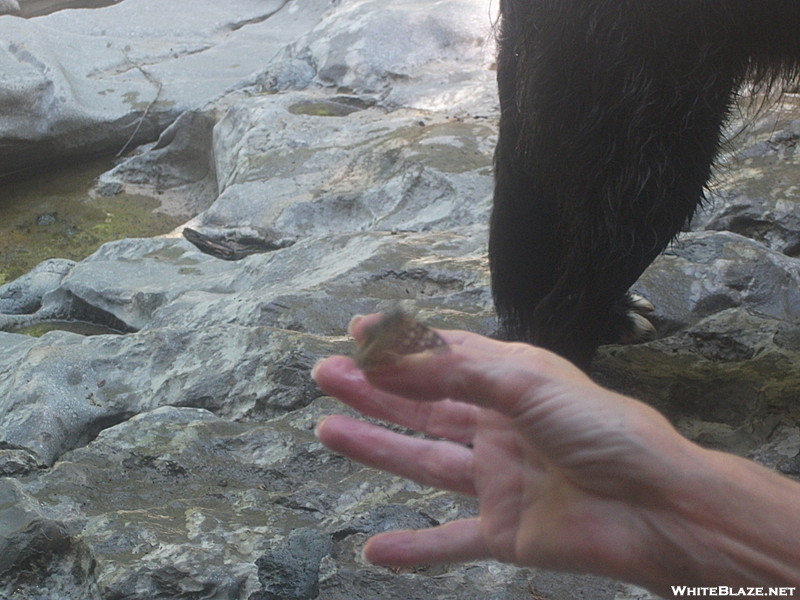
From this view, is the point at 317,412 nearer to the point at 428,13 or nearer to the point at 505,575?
the point at 505,575

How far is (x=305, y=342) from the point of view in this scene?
2.53m

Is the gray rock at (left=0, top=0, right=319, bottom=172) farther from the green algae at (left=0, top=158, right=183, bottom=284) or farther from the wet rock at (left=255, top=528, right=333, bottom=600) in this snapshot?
the wet rock at (left=255, top=528, right=333, bottom=600)

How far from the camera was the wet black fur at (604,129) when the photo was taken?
208 cm

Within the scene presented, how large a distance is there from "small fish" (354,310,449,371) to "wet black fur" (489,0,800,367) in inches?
52.6

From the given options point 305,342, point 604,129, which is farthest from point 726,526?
point 305,342

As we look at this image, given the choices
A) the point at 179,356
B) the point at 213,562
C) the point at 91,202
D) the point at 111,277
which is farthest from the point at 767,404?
the point at 91,202

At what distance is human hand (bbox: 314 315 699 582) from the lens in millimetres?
1040

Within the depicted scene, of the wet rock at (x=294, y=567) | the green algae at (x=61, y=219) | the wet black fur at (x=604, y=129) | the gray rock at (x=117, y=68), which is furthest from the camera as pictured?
the gray rock at (x=117, y=68)

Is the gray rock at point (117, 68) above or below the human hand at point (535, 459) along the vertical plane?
below

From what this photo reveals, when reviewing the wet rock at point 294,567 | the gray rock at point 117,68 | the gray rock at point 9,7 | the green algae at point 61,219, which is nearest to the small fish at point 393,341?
the wet rock at point 294,567

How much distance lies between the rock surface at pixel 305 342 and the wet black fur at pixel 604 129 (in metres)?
0.27

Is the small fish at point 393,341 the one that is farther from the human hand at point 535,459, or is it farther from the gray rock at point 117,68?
the gray rock at point 117,68

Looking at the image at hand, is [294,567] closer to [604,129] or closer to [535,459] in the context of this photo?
[535,459]

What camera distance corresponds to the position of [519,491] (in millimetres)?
1166
